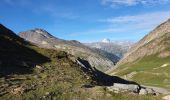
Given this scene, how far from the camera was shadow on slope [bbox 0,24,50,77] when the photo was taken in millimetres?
56688

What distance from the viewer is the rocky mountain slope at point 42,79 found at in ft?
140

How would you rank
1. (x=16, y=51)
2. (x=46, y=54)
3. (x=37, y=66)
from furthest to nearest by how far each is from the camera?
(x=46, y=54) → (x=16, y=51) → (x=37, y=66)

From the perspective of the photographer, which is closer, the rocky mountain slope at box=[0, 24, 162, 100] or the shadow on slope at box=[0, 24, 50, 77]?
the rocky mountain slope at box=[0, 24, 162, 100]

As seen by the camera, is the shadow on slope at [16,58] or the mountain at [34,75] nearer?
the mountain at [34,75]

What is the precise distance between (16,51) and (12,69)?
526 inches

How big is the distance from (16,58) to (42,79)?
A: 15047 mm

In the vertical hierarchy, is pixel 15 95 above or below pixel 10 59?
below

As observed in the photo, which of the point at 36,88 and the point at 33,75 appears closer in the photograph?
the point at 36,88

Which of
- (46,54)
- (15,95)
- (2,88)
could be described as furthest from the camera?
(46,54)

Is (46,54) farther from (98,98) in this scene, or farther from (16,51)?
(98,98)

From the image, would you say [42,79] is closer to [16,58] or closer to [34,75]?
[34,75]

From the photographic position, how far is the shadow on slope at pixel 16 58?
56688 mm

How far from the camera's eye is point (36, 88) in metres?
44.8

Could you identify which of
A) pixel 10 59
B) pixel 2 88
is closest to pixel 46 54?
pixel 10 59
